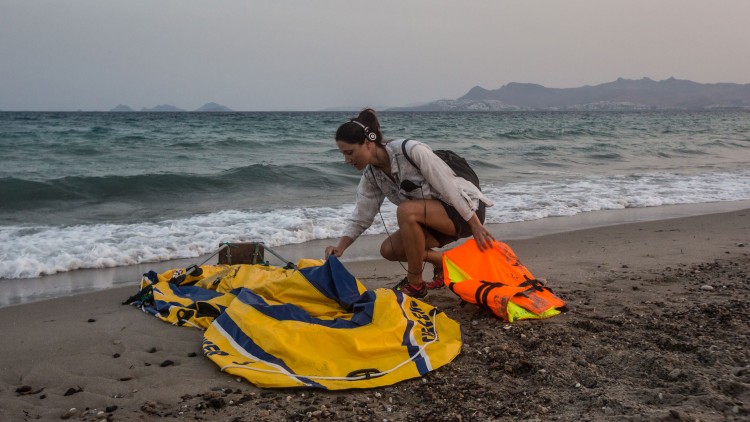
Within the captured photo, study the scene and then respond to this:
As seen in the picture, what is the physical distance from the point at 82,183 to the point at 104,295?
22.1 feet

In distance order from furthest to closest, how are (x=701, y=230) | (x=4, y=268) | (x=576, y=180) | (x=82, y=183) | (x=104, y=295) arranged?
(x=576, y=180), (x=82, y=183), (x=701, y=230), (x=4, y=268), (x=104, y=295)

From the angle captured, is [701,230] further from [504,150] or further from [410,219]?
[504,150]

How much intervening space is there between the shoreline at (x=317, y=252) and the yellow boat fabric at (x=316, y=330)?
1268 millimetres

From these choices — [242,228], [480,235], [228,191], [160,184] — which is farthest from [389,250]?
[160,184]

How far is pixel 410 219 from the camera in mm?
4152

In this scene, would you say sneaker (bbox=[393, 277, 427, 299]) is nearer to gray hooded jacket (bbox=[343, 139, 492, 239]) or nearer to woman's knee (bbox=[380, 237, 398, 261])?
woman's knee (bbox=[380, 237, 398, 261])

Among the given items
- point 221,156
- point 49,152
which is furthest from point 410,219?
point 49,152

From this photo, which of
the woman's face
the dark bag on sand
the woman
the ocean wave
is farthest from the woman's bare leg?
the ocean wave

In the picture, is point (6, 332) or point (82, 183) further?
point (82, 183)

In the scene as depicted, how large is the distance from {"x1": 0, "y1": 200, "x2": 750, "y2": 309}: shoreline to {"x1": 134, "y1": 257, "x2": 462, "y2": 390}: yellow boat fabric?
1268 millimetres

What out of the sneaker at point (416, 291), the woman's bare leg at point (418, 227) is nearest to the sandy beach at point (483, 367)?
the sneaker at point (416, 291)

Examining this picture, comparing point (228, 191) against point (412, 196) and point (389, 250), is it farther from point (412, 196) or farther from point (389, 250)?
point (412, 196)

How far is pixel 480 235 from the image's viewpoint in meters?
4.05

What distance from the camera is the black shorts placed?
4.20 meters
